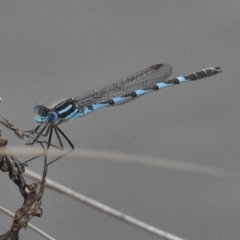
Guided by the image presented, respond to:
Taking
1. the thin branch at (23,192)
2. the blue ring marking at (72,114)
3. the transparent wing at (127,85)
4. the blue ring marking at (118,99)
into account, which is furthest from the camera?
the blue ring marking at (118,99)

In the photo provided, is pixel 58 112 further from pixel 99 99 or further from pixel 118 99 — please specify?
pixel 118 99

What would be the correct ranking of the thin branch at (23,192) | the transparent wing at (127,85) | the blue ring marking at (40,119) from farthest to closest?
the transparent wing at (127,85), the blue ring marking at (40,119), the thin branch at (23,192)

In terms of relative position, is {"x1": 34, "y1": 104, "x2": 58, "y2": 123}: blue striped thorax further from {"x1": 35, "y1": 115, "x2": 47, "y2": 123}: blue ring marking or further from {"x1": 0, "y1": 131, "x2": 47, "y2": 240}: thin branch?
{"x1": 0, "y1": 131, "x2": 47, "y2": 240}: thin branch

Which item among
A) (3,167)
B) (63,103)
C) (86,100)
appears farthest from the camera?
(86,100)

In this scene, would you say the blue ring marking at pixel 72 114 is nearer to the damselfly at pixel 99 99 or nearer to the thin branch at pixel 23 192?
the damselfly at pixel 99 99

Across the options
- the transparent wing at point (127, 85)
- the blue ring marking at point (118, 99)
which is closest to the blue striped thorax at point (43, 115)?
the transparent wing at point (127, 85)

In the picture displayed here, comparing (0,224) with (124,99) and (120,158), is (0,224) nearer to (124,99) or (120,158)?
(124,99)

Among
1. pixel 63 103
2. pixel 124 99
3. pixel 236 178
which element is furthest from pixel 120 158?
pixel 124 99
